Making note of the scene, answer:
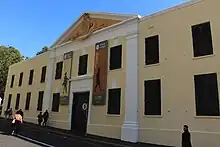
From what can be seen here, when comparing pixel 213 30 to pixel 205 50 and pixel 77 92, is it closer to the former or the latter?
pixel 205 50

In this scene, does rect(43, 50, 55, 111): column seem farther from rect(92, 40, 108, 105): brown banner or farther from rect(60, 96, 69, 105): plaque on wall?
rect(92, 40, 108, 105): brown banner

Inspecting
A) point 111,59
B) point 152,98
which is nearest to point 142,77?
point 152,98

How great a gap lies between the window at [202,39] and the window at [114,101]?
599cm

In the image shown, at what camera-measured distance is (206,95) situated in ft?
40.3

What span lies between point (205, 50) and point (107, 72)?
735cm

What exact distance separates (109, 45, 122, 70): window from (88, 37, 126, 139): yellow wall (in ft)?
0.99

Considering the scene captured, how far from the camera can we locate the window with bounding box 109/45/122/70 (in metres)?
17.2

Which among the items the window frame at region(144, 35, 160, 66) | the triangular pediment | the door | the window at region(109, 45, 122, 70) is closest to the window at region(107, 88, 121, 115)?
the window at region(109, 45, 122, 70)

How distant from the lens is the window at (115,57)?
17223 mm

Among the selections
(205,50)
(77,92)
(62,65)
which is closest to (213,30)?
(205,50)

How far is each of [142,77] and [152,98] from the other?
161cm

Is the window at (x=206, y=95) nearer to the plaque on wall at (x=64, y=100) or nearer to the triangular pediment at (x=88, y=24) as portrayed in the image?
the triangular pediment at (x=88, y=24)

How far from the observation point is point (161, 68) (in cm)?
1451

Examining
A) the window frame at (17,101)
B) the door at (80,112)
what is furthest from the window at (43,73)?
the door at (80,112)
